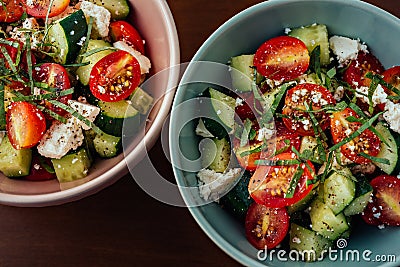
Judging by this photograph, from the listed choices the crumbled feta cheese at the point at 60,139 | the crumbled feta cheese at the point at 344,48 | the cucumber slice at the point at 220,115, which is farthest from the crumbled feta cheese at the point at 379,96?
the crumbled feta cheese at the point at 60,139

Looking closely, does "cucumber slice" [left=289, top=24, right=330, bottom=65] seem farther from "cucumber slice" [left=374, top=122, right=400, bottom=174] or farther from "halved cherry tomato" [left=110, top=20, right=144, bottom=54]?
"halved cherry tomato" [left=110, top=20, right=144, bottom=54]

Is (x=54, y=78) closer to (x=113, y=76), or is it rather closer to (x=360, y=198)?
(x=113, y=76)

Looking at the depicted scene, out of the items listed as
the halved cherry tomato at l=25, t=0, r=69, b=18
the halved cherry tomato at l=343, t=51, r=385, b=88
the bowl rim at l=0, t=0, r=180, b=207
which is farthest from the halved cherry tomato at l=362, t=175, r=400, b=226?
the halved cherry tomato at l=25, t=0, r=69, b=18

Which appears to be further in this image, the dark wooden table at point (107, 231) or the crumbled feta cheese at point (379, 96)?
the dark wooden table at point (107, 231)

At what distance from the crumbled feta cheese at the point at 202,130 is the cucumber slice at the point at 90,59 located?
28cm

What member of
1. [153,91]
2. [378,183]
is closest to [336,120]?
[378,183]

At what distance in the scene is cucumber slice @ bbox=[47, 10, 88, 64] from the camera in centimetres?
130

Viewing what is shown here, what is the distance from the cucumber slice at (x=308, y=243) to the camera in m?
1.33

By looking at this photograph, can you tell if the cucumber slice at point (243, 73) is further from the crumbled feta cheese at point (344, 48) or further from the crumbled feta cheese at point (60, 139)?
the crumbled feta cheese at point (60, 139)

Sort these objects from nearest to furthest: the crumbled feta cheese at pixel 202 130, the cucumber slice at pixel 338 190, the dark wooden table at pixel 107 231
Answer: the cucumber slice at pixel 338 190
the crumbled feta cheese at pixel 202 130
the dark wooden table at pixel 107 231

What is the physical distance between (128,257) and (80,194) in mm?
329

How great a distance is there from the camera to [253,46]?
1435 mm

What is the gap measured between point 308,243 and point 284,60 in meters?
0.44

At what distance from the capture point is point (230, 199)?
1352 millimetres
